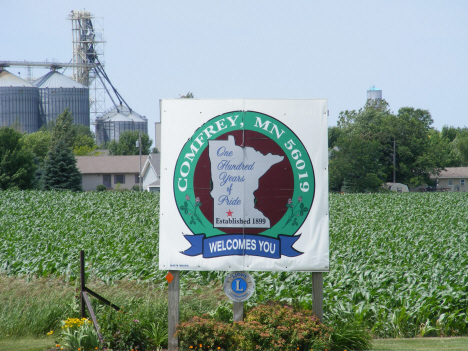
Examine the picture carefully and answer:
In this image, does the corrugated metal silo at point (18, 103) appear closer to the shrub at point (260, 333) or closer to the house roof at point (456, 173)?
the house roof at point (456, 173)

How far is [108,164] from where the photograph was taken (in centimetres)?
6556

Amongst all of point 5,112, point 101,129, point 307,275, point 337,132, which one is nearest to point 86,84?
point 101,129

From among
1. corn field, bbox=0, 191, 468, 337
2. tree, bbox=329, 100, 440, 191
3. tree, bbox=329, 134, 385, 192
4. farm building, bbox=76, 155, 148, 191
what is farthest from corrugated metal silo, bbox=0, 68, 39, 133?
corn field, bbox=0, 191, 468, 337

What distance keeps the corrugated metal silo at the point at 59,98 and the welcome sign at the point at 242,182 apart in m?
101

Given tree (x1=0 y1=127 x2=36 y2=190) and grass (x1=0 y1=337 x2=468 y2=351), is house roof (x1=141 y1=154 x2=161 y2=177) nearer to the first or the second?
tree (x1=0 y1=127 x2=36 y2=190)

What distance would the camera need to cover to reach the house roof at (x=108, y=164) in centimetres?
6412

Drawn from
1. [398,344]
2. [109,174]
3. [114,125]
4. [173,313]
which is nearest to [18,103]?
[114,125]

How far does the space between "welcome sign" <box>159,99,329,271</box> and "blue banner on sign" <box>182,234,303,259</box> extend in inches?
0.5

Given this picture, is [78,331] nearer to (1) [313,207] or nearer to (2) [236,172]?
(2) [236,172]

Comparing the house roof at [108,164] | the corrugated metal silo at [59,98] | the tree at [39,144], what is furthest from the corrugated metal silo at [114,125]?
the house roof at [108,164]

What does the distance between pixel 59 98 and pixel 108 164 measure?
4358cm

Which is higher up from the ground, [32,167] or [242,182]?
[32,167]

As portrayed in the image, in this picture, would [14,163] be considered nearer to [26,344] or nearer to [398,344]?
[26,344]

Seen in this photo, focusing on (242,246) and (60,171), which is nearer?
(242,246)
